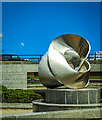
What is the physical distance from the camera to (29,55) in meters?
28.8

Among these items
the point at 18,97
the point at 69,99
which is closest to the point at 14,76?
the point at 18,97

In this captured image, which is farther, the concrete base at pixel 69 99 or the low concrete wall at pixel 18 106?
the low concrete wall at pixel 18 106

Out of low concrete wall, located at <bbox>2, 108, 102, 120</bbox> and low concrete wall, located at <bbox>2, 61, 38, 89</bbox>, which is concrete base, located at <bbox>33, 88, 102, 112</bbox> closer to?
low concrete wall, located at <bbox>2, 108, 102, 120</bbox>

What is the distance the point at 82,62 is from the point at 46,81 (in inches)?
89.4

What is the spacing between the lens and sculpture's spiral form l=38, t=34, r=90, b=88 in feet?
45.2

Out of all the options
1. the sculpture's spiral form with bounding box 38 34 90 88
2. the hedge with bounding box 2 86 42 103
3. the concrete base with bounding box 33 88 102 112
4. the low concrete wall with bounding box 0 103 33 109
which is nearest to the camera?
the concrete base with bounding box 33 88 102 112

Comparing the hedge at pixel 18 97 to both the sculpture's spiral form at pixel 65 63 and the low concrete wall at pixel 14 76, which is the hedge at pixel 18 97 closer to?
the sculpture's spiral form at pixel 65 63

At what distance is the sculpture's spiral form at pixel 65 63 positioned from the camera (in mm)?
13773

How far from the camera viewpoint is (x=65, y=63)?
13844mm

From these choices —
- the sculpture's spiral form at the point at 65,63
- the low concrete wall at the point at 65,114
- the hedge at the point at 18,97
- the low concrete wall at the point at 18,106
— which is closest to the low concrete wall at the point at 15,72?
the hedge at the point at 18,97

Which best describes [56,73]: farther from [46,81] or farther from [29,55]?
[29,55]

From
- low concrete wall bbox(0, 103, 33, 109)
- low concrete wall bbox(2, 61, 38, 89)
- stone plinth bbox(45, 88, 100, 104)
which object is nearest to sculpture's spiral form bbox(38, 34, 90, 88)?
stone plinth bbox(45, 88, 100, 104)

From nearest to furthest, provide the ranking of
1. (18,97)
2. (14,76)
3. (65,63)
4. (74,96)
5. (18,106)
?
(74,96) → (65,63) → (18,106) → (18,97) → (14,76)

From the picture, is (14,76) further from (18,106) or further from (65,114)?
(65,114)
